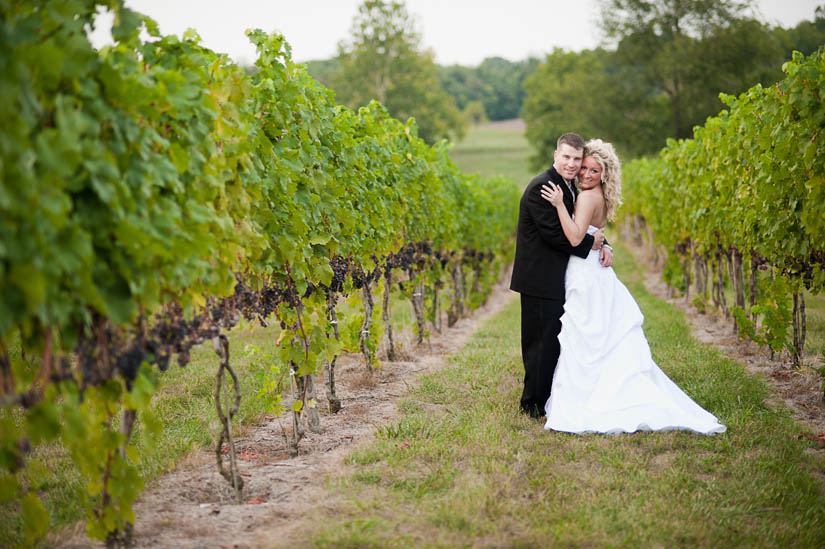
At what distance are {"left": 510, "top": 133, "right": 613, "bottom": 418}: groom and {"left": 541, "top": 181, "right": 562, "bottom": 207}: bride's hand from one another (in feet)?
0.13

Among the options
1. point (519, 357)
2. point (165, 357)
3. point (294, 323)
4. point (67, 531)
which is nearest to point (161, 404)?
point (294, 323)

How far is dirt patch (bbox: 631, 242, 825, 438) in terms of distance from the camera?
5.35 meters

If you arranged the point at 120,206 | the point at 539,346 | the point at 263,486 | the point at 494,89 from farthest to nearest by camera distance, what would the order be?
1. the point at 494,89
2. the point at 539,346
3. the point at 263,486
4. the point at 120,206

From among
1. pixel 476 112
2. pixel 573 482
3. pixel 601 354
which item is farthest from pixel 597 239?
pixel 476 112

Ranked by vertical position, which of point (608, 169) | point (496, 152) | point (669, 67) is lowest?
point (608, 169)

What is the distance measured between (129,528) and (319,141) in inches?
113

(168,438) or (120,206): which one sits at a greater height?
Result: (120,206)

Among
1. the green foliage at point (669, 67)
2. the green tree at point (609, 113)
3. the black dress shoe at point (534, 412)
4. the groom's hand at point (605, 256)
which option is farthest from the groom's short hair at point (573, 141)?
the green tree at point (609, 113)

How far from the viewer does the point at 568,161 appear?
5121mm

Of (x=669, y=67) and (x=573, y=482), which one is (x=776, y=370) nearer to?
(x=573, y=482)

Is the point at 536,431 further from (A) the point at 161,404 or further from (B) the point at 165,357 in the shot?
(A) the point at 161,404

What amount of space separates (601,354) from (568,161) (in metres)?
1.50

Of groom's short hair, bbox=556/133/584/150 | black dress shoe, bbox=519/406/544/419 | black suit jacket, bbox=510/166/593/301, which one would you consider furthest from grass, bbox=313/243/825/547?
groom's short hair, bbox=556/133/584/150

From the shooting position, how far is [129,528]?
3207mm
